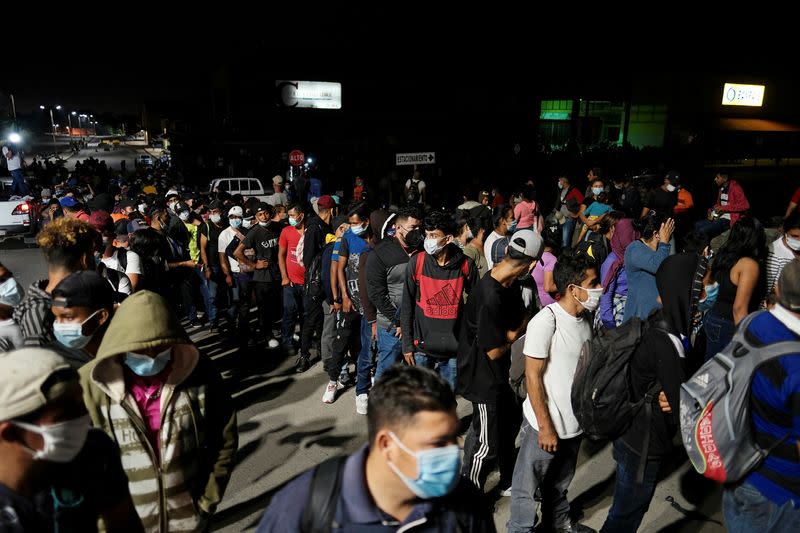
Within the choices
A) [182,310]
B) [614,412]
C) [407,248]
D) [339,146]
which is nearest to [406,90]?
[339,146]

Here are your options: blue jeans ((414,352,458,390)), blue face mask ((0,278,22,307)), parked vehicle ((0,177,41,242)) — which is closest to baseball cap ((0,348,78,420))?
blue face mask ((0,278,22,307))

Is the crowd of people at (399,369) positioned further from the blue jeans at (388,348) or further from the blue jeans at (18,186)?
the blue jeans at (18,186)

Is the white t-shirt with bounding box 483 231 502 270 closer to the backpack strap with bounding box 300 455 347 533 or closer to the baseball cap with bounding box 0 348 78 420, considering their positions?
the backpack strap with bounding box 300 455 347 533

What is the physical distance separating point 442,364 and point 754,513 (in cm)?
259

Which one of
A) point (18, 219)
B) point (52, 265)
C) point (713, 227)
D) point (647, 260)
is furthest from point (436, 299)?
point (18, 219)

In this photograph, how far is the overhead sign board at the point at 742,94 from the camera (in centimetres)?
3591

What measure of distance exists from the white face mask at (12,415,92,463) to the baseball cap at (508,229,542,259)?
8.68 ft

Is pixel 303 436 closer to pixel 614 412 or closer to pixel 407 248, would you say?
pixel 407 248

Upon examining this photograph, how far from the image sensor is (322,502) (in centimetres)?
163

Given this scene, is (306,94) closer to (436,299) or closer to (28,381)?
(436,299)

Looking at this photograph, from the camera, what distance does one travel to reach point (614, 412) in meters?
3.03

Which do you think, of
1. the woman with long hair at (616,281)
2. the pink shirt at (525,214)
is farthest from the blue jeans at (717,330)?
the pink shirt at (525,214)

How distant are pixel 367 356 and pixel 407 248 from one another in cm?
126

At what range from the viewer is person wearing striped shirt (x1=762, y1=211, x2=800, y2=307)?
4895mm
